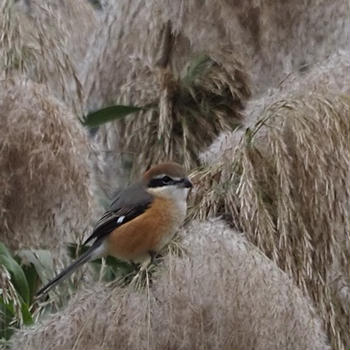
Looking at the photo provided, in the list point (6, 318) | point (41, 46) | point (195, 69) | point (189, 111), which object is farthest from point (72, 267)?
point (195, 69)

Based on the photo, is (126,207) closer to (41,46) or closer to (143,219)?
(143,219)

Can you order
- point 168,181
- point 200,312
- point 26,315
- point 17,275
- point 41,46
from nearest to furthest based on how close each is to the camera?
1. point 200,312
2. point 26,315
3. point 17,275
4. point 168,181
5. point 41,46

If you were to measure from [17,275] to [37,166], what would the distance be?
325 millimetres

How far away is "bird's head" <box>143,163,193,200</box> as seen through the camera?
379 centimetres

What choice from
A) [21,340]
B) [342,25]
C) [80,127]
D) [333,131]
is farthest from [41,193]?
[342,25]

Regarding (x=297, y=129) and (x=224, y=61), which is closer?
(x=297, y=129)

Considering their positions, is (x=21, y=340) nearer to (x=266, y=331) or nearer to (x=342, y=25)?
(x=266, y=331)

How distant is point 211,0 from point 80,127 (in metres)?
0.74

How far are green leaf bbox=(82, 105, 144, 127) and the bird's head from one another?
29cm

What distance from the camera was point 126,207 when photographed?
395 centimetres

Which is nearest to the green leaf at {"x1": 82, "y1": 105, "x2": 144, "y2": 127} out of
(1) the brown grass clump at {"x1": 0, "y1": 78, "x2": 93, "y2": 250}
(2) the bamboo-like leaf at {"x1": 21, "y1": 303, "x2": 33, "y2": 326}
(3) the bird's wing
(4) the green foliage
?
(3) the bird's wing

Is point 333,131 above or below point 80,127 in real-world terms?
below

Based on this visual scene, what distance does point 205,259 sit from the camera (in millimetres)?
3168

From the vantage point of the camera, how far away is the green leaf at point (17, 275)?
11.9ft
